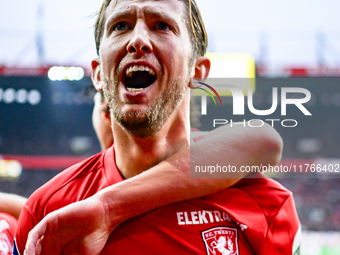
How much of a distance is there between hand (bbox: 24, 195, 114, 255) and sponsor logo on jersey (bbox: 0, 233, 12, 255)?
82 cm

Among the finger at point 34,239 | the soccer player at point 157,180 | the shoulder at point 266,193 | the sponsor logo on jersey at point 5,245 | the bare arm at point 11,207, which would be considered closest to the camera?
the finger at point 34,239

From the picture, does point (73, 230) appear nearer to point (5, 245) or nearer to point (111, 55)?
point (111, 55)

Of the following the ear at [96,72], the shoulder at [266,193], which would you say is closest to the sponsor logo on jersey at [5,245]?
the ear at [96,72]

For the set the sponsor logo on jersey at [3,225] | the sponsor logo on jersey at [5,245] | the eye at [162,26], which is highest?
the eye at [162,26]

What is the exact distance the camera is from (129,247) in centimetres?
104

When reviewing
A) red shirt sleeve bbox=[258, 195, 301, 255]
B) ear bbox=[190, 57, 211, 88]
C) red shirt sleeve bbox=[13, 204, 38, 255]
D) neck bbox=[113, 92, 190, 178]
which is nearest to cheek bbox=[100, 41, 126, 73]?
neck bbox=[113, 92, 190, 178]

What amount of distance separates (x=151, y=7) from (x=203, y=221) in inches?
30.5

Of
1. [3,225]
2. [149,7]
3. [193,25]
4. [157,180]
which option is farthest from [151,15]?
[3,225]

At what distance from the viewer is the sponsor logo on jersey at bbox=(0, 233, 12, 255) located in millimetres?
1583

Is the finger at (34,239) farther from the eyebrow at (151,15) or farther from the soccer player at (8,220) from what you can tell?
the soccer player at (8,220)

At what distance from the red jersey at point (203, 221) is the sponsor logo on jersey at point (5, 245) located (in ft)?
1.84

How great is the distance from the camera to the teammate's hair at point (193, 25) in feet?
4.31

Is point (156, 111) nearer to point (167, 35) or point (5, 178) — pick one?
point (167, 35)

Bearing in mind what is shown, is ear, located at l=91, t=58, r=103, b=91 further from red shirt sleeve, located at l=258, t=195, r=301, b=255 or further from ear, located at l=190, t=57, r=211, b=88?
red shirt sleeve, located at l=258, t=195, r=301, b=255
